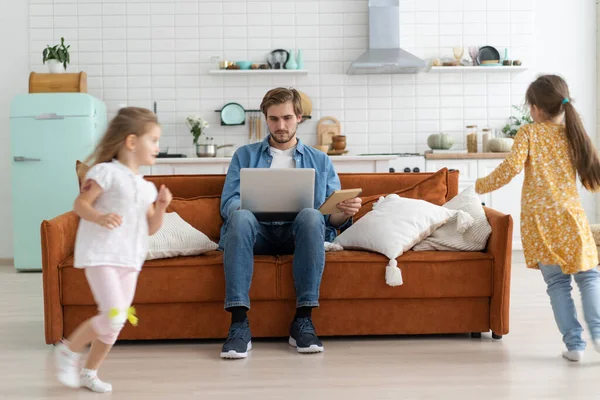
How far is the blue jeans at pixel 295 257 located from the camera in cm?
297

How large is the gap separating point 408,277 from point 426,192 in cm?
60

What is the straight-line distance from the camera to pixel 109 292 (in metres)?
2.31

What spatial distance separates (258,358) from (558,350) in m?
1.21

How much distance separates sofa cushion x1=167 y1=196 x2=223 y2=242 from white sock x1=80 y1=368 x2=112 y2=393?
1.13 metres

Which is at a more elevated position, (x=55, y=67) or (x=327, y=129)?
(x=55, y=67)

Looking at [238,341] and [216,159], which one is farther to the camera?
[216,159]

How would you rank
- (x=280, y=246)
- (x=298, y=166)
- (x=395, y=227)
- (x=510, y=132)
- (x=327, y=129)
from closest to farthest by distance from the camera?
Result: (x=395, y=227) → (x=280, y=246) → (x=298, y=166) → (x=510, y=132) → (x=327, y=129)

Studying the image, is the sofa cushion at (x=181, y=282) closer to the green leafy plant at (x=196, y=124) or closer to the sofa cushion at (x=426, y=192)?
→ the sofa cushion at (x=426, y=192)

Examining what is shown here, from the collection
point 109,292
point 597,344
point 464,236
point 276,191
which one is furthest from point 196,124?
Result: point 597,344

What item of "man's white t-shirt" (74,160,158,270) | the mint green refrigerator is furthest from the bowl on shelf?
"man's white t-shirt" (74,160,158,270)

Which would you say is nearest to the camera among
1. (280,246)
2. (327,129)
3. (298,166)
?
(280,246)

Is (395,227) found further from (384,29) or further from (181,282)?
(384,29)

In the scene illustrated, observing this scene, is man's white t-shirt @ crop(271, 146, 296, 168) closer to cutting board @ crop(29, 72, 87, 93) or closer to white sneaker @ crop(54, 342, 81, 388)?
white sneaker @ crop(54, 342, 81, 388)

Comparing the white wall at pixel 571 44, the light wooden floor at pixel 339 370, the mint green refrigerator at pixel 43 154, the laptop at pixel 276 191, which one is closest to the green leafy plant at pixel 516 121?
the white wall at pixel 571 44
